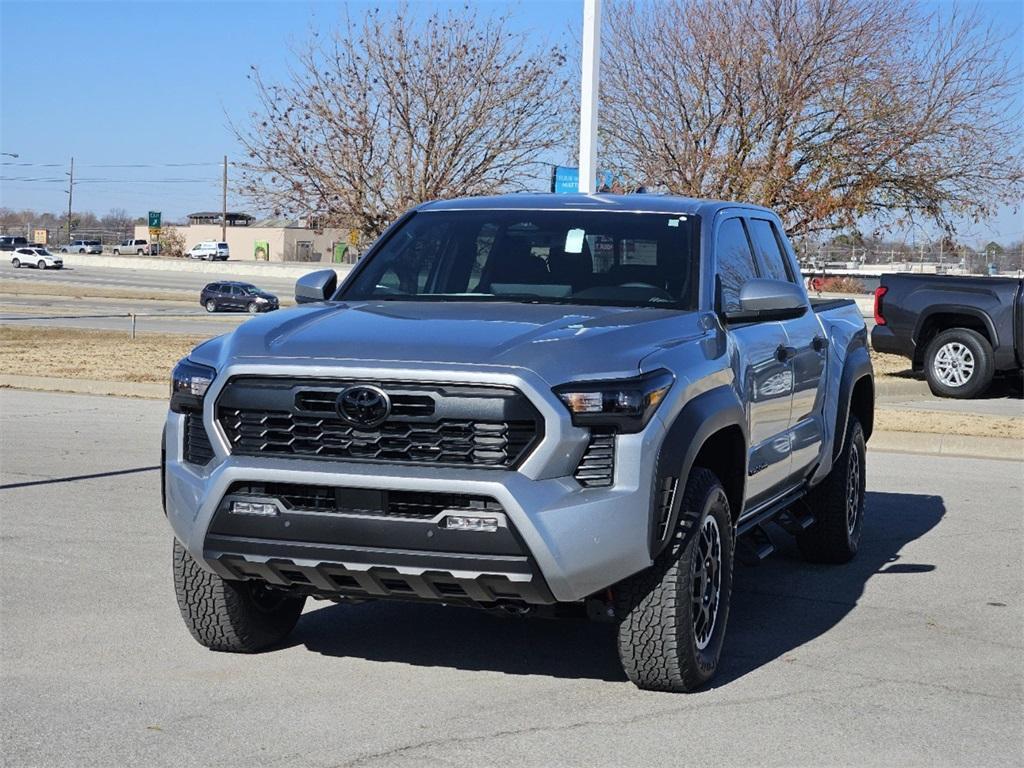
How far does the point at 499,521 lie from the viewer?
195 inches

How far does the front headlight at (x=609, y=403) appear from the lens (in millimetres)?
5027

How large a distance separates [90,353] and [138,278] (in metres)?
53.4

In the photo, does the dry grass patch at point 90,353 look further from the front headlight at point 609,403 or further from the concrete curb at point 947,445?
the front headlight at point 609,403

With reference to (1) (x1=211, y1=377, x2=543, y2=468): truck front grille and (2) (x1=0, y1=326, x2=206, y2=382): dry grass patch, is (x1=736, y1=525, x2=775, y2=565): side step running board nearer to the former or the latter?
(1) (x1=211, y1=377, x2=543, y2=468): truck front grille

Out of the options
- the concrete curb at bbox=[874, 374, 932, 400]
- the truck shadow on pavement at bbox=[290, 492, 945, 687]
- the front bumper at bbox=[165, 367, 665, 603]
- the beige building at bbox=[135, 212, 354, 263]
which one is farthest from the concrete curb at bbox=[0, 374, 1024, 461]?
the beige building at bbox=[135, 212, 354, 263]

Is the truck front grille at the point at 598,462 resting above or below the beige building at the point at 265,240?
below

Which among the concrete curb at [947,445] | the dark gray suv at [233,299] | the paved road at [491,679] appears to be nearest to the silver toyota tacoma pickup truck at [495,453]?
the paved road at [491,679]

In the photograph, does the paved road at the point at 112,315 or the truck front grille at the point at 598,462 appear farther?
the paved road at the point at 112,315

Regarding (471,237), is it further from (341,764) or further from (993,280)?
(993,280)

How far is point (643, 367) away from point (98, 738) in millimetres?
2266

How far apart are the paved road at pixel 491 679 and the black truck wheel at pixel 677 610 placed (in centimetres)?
12

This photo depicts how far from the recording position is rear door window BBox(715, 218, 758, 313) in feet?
21.7

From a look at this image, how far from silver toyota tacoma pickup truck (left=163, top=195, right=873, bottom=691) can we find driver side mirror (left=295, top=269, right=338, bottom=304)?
168 millimetres

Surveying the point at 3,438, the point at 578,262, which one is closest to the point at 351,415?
the point at 578,262
